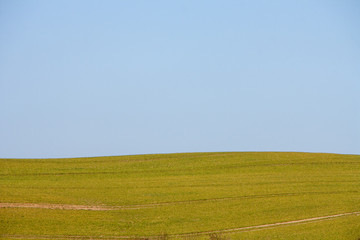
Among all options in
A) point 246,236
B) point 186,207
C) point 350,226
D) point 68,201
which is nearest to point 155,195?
point 186,207

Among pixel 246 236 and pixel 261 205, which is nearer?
pixel 246 236

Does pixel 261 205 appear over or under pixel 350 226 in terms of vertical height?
over

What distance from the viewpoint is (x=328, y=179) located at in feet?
190

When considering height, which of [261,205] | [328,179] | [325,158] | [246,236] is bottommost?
[246,236]

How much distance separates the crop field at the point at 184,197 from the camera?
40281mm

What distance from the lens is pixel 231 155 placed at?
2739 inches

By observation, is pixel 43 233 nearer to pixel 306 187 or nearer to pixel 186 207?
pixel 186 207

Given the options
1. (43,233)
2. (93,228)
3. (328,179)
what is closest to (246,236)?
(93,228)

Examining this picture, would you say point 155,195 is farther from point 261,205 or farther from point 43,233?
point 43,233

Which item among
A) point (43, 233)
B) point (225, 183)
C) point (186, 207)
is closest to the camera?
point (43, 233)

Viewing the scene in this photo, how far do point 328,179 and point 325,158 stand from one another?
1149 cm

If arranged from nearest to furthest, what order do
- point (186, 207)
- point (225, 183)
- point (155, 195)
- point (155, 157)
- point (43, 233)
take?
point (43, 233) → point (186, 207) → point (155, 195) → point (225, 183) → point (155, 157)

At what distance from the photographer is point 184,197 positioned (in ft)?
165

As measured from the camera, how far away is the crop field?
40.3 meters
